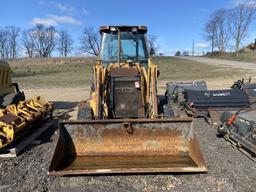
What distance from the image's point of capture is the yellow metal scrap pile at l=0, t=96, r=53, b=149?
608 cm

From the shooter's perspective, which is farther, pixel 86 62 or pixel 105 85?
pixel 86 62

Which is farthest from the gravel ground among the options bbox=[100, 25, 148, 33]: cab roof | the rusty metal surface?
bbox=[100, 25, 148, 33]: cab roof

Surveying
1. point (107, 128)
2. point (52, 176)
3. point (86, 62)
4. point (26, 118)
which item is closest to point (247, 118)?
point (107, 128)

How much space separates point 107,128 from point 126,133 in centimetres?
35

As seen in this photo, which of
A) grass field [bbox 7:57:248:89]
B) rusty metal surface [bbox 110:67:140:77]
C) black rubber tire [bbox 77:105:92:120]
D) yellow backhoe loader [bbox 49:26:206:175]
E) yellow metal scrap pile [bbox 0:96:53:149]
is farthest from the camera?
grass field [bbox 7:57:248:89]

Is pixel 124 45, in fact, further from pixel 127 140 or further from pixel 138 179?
pixel 138 179

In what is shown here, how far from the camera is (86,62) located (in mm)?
48469

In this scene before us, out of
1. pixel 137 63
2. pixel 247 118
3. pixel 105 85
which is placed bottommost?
pixel 247 118

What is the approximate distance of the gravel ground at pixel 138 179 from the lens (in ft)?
14.9

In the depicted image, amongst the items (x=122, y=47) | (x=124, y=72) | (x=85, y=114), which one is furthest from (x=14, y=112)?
(x=122, y=47)

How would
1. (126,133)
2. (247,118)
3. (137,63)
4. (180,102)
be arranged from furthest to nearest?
(180,102) → (137,63) → (247,118) → (126,133)

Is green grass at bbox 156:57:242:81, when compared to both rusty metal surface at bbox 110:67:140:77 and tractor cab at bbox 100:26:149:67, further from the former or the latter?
rusty metal surface at bbox 110:67:140:77

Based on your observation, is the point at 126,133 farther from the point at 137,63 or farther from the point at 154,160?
the point at 137,63

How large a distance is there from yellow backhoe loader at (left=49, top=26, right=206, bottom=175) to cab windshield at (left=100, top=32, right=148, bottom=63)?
1.47 feet
